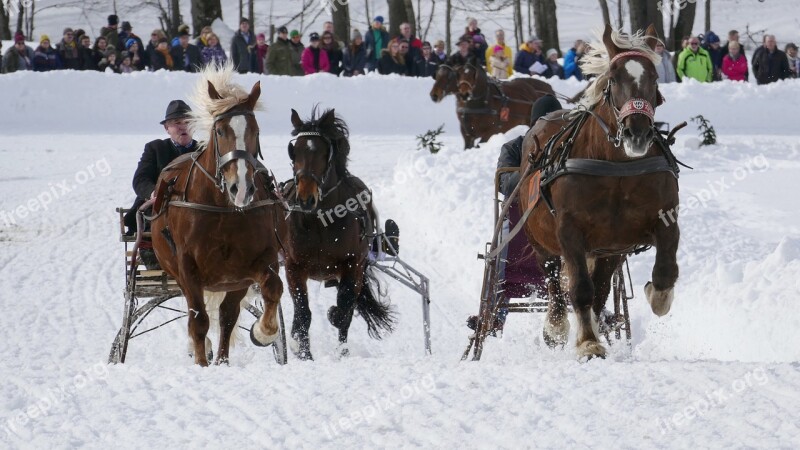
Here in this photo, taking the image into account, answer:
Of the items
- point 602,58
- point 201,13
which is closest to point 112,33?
point 201,13

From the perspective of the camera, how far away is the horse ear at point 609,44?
6383 mm

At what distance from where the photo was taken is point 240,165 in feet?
23.0

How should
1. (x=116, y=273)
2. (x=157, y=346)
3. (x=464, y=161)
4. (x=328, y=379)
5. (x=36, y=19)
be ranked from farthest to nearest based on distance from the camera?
(x=36, y=19)
(x=464, y=161)
(x=116, y=273)
(x=157, y=346)
(x=328, y=379)

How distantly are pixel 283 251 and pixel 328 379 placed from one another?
8.71 ft

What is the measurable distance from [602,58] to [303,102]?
1654 centimetres

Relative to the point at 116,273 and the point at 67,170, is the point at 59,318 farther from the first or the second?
the point at 67,170

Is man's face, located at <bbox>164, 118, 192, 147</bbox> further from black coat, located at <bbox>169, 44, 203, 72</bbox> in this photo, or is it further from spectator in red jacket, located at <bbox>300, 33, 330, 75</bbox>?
spectator in red jacket, located at <bbox>300, 33, 330, 75</bbox>

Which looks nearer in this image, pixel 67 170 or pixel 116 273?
pixel 116 273

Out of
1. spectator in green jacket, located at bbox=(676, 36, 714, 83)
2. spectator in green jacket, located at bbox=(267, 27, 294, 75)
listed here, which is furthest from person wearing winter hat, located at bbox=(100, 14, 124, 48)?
spectator in green jacket, located at bbox=(676, 36, 714, 83)

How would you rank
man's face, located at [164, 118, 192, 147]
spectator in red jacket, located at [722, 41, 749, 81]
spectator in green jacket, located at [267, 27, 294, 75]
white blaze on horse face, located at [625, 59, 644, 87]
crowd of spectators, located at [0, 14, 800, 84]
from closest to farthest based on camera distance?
1. white blaze on horse face, located at [625, 59, 644, 87]
2. man's face, located at [164, 118, 192, 147]
3. crowd of spectators, located at [0, 14, 800, 84]
4. spectator in green jacket, located at [267, 27, 294, 75]
5. spectator in red jacket, located at [722, 41, 749, 81]

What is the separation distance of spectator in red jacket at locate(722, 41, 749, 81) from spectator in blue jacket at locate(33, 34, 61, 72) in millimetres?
13764

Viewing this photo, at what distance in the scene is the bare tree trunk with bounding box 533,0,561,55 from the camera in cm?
2892

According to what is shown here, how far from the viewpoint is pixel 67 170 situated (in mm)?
18484

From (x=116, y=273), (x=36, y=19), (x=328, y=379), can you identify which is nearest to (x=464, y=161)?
(x=116, y=273)
